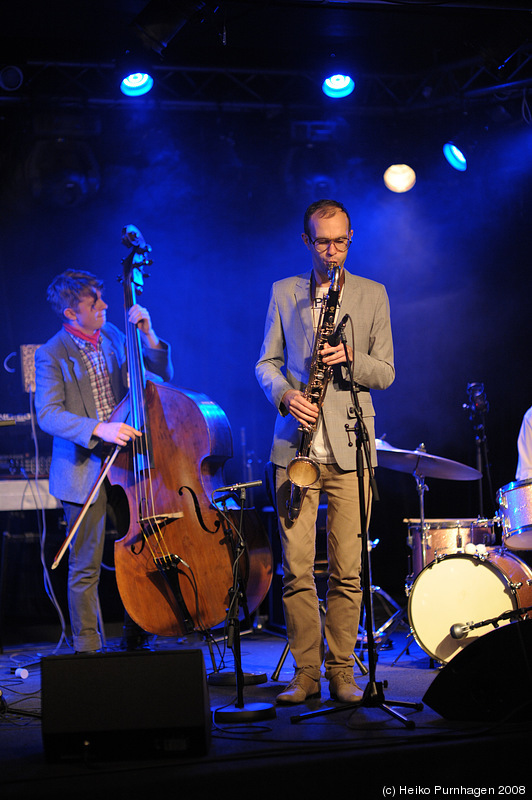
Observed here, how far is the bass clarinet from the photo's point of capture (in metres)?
3.25

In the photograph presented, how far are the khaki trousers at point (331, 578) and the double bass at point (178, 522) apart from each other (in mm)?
311

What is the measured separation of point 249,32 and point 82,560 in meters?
4.19

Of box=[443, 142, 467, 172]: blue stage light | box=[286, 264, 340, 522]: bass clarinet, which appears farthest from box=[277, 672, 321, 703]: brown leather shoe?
box=[443, 142, 467, 172]: blue stage light

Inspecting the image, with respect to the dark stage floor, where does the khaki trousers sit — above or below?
above

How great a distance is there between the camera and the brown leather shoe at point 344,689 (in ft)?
10.5

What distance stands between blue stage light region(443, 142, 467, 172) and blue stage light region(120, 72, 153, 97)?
7.46ft

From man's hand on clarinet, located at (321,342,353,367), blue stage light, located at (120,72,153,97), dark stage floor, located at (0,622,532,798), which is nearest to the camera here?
dark stage floor, located at (0,622,532,798)

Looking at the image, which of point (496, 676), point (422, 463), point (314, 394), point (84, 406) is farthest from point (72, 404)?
point (496, 676)

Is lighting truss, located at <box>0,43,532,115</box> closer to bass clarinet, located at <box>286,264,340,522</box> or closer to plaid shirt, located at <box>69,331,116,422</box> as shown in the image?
plaid shirt, located at <box>69,331,116,422</box>

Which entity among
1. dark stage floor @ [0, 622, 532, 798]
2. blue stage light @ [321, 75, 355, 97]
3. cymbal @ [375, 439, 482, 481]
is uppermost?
blue stage light @ [321, 75, 355, 97]

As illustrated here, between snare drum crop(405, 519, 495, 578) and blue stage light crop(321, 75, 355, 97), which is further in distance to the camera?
blue stage light crop(321, 75, 355, 97)

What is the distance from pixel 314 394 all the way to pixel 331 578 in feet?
2.64

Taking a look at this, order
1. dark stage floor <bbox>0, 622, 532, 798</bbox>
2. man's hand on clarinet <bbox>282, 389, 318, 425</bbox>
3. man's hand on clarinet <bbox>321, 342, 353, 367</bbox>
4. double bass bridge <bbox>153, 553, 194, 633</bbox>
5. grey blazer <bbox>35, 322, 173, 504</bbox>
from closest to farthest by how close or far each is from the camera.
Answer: dark stage floor <bbox>0, 622, 532, 798</bbox> < man's hand on clarinet <bbox>321, 342, 353, 367</bbox> < man's hand on clarinet <bbox>282, 389, 318, 425</bbox> < double bass bridge <bbox>153, 553, 194, 633</bbox> < grey blazer <bbox>35, 322, 173, 504</bbox>

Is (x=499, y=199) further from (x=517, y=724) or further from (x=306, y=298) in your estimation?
(x=517, y=724)
